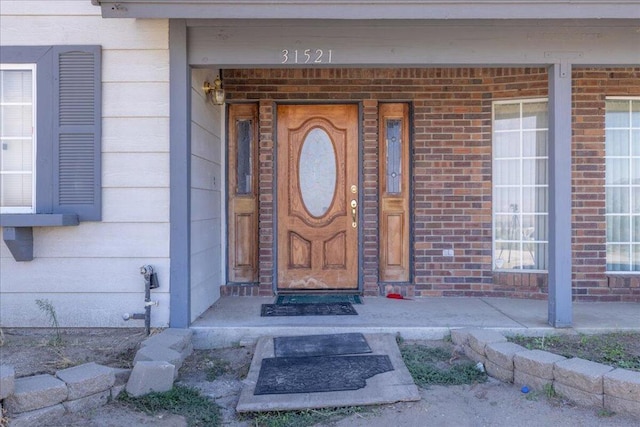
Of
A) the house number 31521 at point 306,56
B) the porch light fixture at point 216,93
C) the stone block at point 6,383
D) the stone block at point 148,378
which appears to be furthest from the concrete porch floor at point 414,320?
the house number 31521 at point 306,56

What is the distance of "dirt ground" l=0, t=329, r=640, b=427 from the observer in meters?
3.15

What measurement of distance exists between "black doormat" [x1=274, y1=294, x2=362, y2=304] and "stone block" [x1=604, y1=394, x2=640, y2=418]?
101 inches

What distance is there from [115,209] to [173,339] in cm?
122

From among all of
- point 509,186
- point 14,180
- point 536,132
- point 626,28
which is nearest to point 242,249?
point 14,180

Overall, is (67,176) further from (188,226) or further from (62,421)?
(62,421)

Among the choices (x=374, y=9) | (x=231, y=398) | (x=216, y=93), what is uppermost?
(x=374, y=9)

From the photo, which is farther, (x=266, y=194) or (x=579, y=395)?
(x=266, y=194)

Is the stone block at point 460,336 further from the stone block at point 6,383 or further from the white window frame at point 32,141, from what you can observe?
the white window frame at point 32,141

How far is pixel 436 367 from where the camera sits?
12.9 feet

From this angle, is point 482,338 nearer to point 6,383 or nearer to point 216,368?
point 216,368

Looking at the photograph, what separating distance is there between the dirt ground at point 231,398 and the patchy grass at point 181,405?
0.16 ft

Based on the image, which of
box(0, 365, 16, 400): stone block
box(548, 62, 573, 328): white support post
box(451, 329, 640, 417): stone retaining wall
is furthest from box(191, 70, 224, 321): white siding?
box(548, 62, 573, 328): white support post

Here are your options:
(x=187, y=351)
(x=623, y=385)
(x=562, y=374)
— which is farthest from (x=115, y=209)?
(x=623, y=385)

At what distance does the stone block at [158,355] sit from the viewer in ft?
11.8
